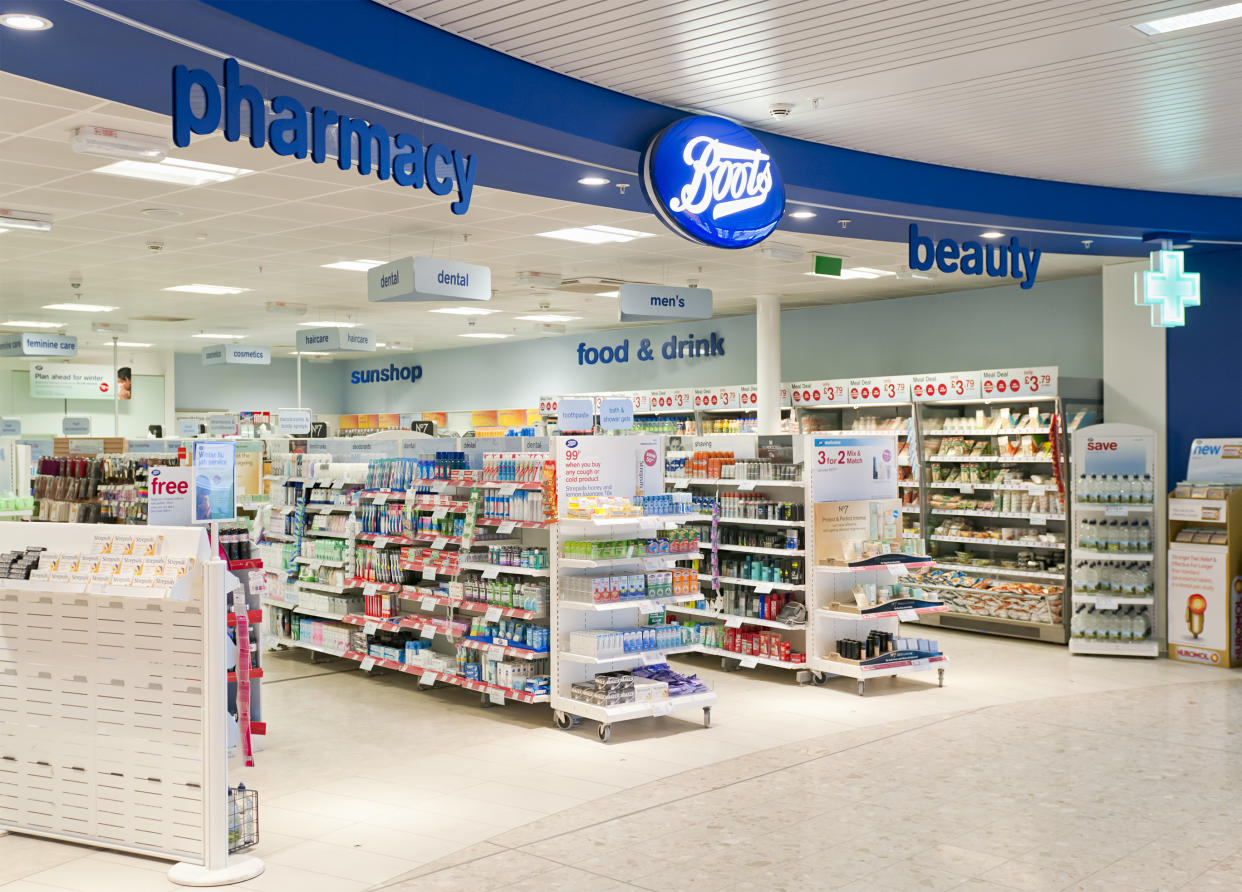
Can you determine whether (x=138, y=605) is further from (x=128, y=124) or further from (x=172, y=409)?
(x=172, y=409)

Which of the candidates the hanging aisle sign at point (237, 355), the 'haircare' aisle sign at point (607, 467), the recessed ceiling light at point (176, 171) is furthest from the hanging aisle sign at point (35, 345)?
the 'haircare' aisle sign at point (607, 467)

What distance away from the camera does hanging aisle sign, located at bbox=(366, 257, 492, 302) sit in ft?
25.9

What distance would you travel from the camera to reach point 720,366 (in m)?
15.2

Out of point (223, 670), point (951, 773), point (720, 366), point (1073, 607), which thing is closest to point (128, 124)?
point (223, 670)

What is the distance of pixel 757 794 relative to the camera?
5.93m

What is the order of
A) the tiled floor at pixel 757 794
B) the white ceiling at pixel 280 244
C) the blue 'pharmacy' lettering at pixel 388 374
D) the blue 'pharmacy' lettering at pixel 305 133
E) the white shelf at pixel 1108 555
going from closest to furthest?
the blue 'pharmacy' lettering at pixel 305 133
the tiled floor at pixel 757 794
the white ceiling at pixel 280 244
the white shelf at pixel 1108 555
the blue 'pharmacy' lettering at pixel 388 374

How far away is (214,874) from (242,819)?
354mm

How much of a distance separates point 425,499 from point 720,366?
740 cm

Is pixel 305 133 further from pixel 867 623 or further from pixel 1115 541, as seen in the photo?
pixel 1115 541

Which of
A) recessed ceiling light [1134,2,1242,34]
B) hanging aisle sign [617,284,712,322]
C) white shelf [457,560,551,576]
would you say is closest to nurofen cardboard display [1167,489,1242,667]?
hanging aisle sign [617,284,712,322]

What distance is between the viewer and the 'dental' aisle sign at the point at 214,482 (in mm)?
6324

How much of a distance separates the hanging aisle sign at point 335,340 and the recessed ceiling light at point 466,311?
0.94m

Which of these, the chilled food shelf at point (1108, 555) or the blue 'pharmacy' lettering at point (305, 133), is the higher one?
the blue 'pharmacy' lettering at point (305, 133)

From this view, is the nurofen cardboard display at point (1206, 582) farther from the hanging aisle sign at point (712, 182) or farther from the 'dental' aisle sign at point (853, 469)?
the hanging aisle sign at point (712, 182)
